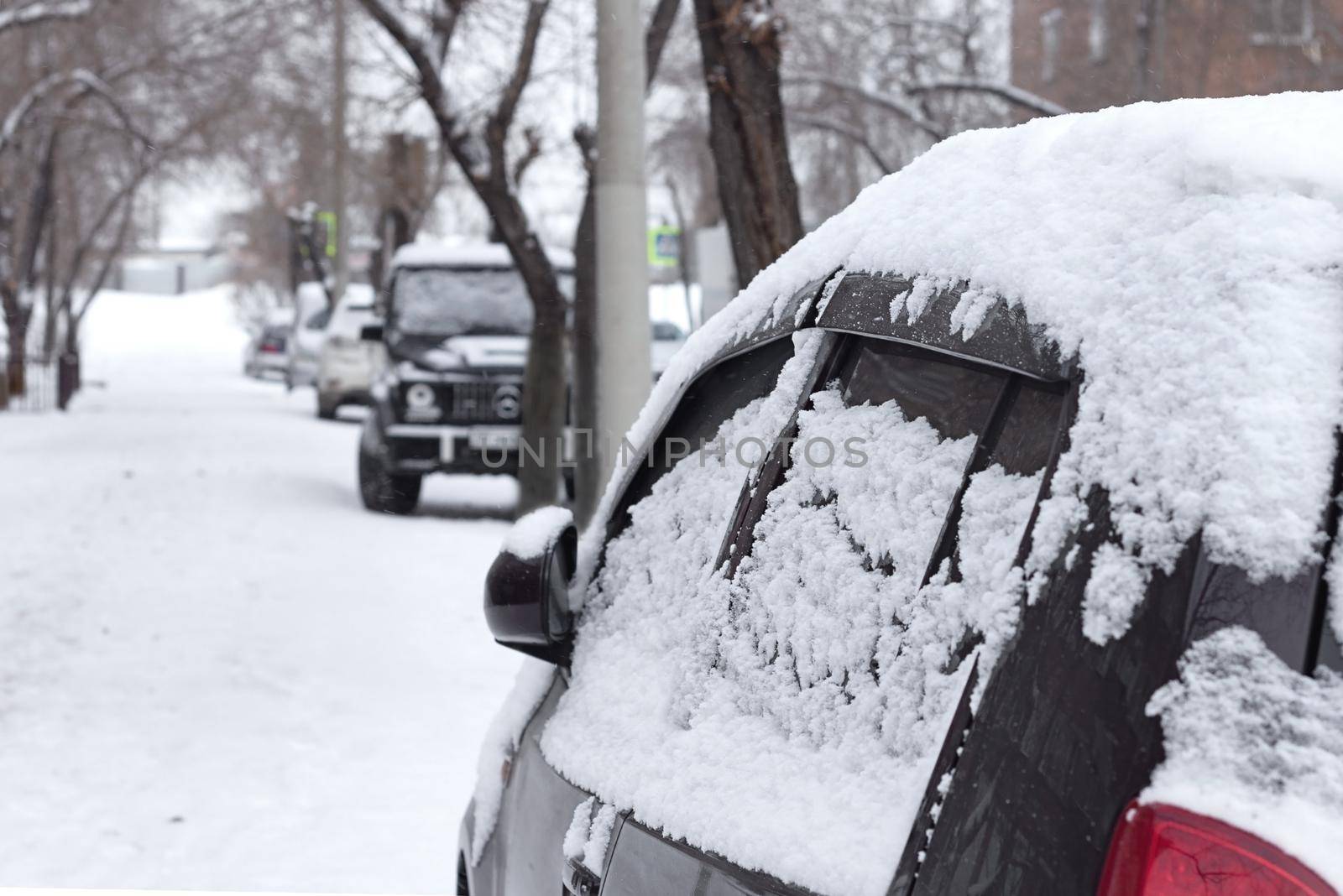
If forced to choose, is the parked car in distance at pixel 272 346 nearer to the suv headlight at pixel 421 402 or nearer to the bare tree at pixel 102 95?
the bare tree at pixel 102 95

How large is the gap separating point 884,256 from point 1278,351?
0.62 metres

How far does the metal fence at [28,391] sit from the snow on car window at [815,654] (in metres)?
28.2

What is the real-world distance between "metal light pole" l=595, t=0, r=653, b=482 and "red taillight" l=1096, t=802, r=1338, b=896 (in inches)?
253

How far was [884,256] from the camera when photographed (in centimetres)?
182

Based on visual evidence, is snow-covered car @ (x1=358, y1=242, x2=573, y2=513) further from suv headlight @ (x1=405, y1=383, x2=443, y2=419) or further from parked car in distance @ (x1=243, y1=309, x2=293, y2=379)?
parked car in distance @ (x1=243, y1=309, x2=293, y2=379)

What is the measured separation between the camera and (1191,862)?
3.81 ft

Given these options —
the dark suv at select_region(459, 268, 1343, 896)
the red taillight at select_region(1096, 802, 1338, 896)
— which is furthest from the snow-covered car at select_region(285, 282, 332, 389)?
the red taillight at select_region(1096, 802, 1338, 896)

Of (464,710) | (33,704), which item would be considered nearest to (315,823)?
(464,710)

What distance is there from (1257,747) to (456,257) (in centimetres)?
1374

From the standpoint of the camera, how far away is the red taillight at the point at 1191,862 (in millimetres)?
1119

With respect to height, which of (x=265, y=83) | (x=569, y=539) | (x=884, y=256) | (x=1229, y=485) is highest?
(x=265, y=83)

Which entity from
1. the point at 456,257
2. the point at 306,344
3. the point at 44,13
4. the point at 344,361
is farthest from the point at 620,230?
the point at 306,344

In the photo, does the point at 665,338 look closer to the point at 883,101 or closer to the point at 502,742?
the point at 883,101

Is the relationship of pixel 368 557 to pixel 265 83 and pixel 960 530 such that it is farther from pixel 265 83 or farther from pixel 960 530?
pixel 265 83
